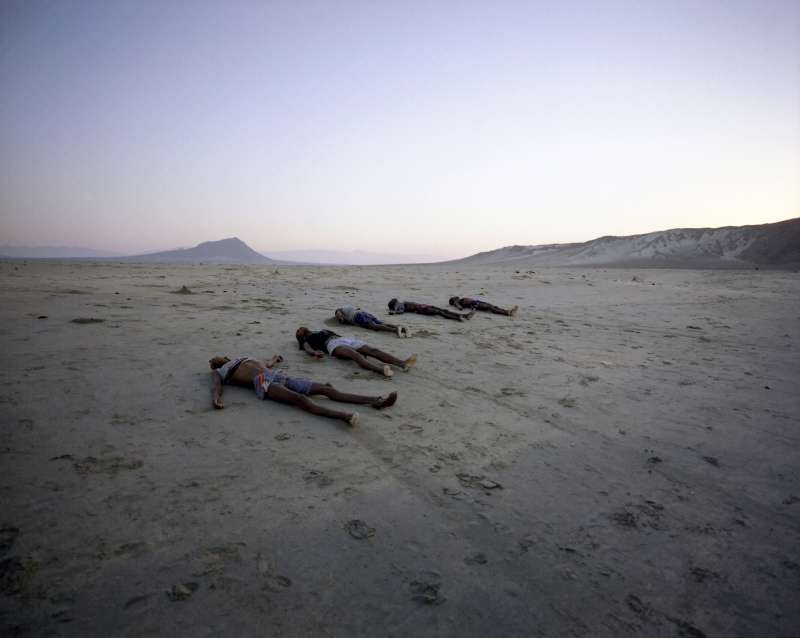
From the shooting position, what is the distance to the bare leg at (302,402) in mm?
3588

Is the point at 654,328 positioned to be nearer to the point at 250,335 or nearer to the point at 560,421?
the point at 560,421

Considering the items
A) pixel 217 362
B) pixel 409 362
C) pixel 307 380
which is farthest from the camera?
pixel 409 362

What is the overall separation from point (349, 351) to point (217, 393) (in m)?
1.82

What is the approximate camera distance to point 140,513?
2.37 metres

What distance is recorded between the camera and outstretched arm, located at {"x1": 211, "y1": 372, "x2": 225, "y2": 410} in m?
3.77

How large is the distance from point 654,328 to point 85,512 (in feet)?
29.7

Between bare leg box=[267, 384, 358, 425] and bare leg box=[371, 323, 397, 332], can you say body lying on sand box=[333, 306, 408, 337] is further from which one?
bare leg box=[267, 384, 358, 425]

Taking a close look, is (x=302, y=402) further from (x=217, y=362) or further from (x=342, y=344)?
(x=342, y=344)

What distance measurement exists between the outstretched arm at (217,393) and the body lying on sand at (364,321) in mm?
3237

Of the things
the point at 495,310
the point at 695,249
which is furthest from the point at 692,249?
the point at 495,310

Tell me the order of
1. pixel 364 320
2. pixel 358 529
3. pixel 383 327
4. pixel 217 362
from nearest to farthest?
pixel 358 529, pixel 217 362, pixel 383 327, pixel 364 320

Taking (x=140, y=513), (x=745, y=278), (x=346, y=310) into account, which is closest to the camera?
(x=140, y=513)

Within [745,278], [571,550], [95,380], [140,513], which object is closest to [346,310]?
[95,380]

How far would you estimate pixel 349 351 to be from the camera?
5.34 metres
